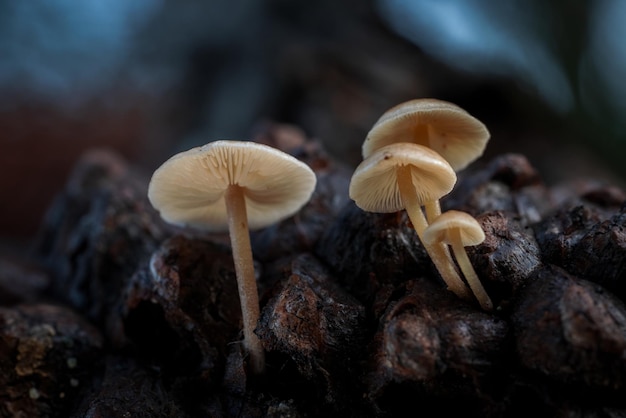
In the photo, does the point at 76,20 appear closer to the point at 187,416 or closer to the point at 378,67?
the point at 378,67

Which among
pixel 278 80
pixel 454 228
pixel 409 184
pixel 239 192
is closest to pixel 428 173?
pixel 409 184


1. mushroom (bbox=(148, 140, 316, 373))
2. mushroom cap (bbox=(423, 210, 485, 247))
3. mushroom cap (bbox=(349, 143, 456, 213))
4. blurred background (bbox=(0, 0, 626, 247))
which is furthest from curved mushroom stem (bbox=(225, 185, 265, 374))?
blurred background (bbox=(0, 0, 626, 247))

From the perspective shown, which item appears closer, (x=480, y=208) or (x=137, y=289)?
(x=137, y=289)

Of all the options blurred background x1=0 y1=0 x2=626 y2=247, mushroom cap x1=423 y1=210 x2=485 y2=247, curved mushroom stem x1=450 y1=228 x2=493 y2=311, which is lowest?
curved mushroom stem x1=450 y1=228 x2=493 y2=311

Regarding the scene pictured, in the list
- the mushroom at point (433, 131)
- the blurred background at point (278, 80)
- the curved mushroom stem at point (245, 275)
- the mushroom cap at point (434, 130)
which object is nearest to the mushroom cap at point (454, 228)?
the mushroom at point (433, 131)

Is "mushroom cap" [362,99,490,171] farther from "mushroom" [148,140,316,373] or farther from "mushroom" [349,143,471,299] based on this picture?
"mushroom" [148,140,316,373]

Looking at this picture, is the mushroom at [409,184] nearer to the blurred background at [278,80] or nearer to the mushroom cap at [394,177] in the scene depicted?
the mushroom cap at [394,177]

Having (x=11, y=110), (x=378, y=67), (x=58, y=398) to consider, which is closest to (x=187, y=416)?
(x=58, y=398)

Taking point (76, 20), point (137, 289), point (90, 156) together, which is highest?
point (76, 20)
